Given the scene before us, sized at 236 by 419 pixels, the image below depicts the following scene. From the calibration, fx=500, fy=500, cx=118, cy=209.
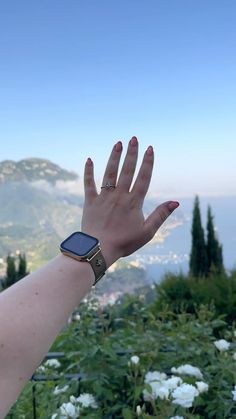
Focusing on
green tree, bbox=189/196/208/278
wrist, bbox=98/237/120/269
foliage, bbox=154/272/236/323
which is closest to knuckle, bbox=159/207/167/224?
wrist, bbox=98/237/120/269

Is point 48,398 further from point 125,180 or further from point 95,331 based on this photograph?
point 125,180

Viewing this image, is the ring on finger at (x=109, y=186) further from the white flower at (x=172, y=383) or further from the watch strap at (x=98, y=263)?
the white flower at (x=172, y=383)

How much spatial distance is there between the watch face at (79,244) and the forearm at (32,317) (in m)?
0.02

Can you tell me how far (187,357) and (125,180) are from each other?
134cm

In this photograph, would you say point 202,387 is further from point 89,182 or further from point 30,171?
point 30,171

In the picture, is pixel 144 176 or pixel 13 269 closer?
pixel 144 176

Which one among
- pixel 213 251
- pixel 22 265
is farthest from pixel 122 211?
pixel 213 251

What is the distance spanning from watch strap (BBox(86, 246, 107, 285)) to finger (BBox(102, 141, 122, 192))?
13 centimetres

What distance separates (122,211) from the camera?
0.77 meters

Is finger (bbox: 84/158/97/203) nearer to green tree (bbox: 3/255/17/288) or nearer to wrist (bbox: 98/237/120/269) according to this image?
wrist (bbox: 98/237/120/269)

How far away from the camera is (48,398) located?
1772 mm

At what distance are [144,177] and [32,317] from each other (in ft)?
0.99

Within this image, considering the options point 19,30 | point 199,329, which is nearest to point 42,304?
point 199,329

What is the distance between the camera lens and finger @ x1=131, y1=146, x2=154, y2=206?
2.58ft
